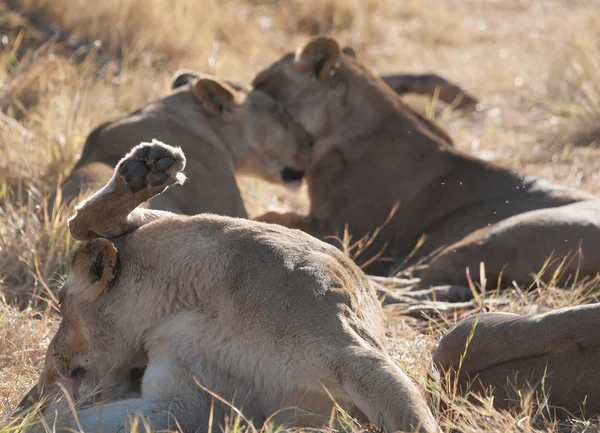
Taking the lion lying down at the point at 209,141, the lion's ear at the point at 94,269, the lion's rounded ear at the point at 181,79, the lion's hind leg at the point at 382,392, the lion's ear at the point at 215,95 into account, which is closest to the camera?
the lion's hind leg at the point at 382,392

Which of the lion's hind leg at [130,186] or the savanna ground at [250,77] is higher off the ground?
the lion's hind leg at [130,186]

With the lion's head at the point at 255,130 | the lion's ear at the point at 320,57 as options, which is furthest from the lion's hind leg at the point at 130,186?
the lion's ear at the point at 320,57

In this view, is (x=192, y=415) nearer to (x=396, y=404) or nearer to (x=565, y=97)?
(x=396, y=404)

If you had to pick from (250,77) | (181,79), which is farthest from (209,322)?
(250,77)

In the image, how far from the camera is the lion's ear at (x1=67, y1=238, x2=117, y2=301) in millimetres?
3145

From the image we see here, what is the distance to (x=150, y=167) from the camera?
330 centimetres

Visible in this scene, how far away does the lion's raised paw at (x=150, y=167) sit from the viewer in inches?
129

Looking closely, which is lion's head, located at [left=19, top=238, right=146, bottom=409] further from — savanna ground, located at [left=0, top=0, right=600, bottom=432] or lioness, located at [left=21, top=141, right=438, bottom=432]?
savanna ground, located at [left=0, top=0, right=600, bottom=432]

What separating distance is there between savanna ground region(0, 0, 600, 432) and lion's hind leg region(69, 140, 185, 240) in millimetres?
511

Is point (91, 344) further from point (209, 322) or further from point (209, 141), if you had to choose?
point (209, 141)

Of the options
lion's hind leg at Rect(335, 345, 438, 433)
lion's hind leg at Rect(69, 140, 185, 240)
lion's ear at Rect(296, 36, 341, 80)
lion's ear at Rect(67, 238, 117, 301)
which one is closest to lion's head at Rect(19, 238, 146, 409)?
lion's ear at Rect(67, 238, 117, 301)

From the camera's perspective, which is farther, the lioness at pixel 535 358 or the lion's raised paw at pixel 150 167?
the lion's raised paw at pixel 150 167

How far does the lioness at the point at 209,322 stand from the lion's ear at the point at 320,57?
3046 mm

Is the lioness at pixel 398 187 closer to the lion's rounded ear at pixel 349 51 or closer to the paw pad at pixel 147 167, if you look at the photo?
the lion's rounded ear at pixel 349 51
